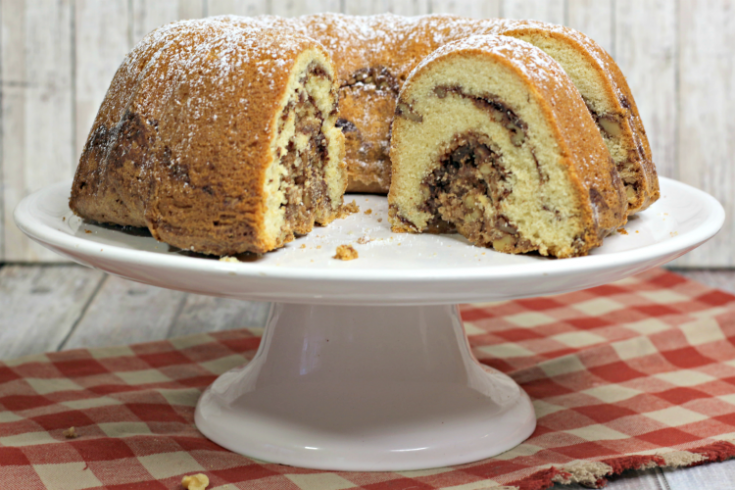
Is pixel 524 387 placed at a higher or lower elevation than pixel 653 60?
lower

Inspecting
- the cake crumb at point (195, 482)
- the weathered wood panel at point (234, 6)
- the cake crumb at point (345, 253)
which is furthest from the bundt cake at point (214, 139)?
the weathered wood panel at point (234, 6)

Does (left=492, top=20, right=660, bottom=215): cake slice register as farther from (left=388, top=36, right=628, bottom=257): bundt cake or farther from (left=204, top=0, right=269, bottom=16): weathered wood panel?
(left=204, top=0, right=269, bottom=16): weathered wood panel

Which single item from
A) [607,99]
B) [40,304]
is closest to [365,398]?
[607,99]

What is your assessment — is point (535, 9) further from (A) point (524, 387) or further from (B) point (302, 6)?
(A) point (524, 387)

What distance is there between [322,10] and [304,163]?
64.3 inches

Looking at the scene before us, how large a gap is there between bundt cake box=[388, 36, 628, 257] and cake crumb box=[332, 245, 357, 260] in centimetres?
27

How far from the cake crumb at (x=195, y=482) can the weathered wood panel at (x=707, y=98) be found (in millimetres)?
2457

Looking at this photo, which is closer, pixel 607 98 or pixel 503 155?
pixel 503 155

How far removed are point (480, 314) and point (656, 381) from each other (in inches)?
26.0

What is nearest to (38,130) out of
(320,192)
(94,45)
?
(94,45)

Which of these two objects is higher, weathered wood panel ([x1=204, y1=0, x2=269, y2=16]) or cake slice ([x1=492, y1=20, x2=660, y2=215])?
weathered wood panel ([x1=204, y1=0, x2=269, y2=16])

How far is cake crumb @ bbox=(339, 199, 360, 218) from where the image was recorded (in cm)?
172

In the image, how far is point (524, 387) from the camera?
1.87 metres

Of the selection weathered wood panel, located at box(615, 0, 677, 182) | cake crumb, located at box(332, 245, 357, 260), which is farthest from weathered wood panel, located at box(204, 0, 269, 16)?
cake crumb, located at box(332, 245, 357, 260)
